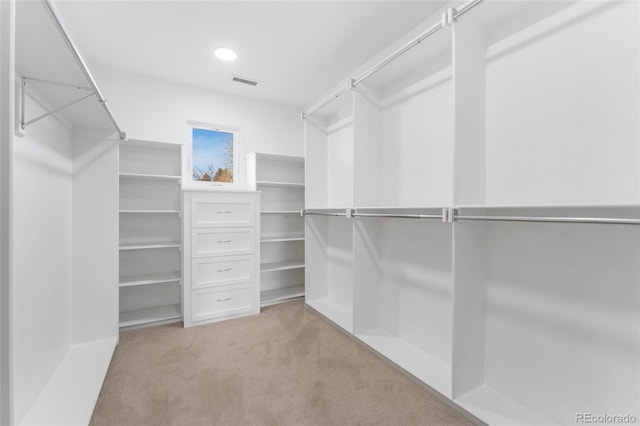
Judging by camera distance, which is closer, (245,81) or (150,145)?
(150,145)

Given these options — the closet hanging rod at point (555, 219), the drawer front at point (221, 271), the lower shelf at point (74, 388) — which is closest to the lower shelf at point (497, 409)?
the closet hanging rod at point (555, 219)

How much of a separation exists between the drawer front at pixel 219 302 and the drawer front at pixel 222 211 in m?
0.66

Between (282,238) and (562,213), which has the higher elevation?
(562,213)

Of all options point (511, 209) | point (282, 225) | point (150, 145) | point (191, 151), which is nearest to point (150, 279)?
point (150, 145)

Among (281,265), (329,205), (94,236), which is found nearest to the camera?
(94,236)

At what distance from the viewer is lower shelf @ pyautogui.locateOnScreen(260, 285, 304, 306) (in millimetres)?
3405

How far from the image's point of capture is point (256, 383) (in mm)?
1914

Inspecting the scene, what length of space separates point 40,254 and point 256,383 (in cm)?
153

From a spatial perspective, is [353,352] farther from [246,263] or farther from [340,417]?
[246,263]

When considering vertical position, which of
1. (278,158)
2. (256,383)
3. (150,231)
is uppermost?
(278,158)

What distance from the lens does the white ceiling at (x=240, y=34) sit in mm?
2053

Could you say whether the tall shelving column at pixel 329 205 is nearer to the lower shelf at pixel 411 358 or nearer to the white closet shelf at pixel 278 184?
the white closet shelf at pixel 278 184

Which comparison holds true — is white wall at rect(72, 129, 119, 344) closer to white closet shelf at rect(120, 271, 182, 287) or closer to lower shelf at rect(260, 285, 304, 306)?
white closet shelf at rect(120, 271, 182, 287)

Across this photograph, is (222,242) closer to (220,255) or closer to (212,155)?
(220,255)
